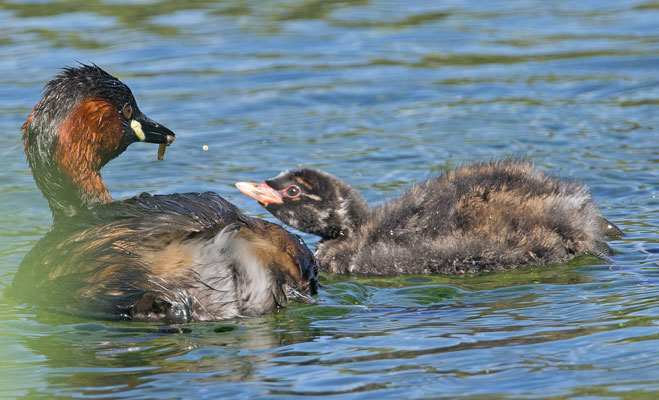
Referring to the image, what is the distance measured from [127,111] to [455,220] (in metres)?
2.22

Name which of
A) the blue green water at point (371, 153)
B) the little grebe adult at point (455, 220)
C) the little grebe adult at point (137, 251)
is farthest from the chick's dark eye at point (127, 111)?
the blue green water at point (371, 153)

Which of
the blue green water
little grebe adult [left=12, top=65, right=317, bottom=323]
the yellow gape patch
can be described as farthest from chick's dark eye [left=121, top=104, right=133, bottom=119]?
the blue green water

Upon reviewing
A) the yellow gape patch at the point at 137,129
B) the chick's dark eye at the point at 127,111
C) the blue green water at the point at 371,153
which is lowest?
the blue green water at the point at 371,153

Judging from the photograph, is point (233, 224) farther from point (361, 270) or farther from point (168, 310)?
point (361, 270)

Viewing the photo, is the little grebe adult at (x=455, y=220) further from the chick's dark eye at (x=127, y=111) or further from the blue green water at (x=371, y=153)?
the chick's dark eye at (x=127, y=111)

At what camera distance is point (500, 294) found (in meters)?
6.29

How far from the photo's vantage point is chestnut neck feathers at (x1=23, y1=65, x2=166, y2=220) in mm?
6473

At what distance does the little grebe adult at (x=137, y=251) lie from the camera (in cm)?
569

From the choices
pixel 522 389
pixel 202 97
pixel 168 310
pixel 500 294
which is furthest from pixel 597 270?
pixel 202 97

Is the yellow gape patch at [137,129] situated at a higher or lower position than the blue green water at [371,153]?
higher

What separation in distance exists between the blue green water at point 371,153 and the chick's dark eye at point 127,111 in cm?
137

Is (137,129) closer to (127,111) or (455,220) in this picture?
(127,111)

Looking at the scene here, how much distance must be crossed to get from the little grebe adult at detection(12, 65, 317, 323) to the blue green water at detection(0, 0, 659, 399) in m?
0.13

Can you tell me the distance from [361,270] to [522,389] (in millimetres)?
2573
